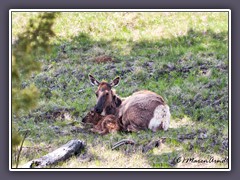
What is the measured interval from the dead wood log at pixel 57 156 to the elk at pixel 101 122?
0.90 ft

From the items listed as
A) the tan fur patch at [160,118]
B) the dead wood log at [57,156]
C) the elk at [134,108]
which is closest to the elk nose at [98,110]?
the elk at [134,108]

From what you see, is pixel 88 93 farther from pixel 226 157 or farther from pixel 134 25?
pixel 226 157

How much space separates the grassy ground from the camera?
6.86 m

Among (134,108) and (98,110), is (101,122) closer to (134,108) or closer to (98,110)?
(98,110)

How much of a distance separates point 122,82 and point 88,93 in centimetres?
41

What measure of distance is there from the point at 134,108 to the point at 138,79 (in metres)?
0.35

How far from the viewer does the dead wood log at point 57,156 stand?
6.84 m

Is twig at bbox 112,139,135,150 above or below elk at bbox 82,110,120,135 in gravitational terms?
below

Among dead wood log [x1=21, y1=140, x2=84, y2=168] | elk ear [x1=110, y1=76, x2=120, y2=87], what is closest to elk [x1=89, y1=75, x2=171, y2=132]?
elk ear [x1=110, y1=76, x2=120, y2=87]

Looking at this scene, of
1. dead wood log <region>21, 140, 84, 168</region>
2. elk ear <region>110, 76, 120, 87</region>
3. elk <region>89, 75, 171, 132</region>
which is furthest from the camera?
elk ear <region>110, 76, 120, 87</region>

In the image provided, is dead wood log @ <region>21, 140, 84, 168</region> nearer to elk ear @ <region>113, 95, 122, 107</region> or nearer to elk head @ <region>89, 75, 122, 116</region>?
elk head @ <region>89, 75, 122, 116</region>

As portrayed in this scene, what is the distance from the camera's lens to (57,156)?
22.5ft

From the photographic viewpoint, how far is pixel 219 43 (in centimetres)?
711
